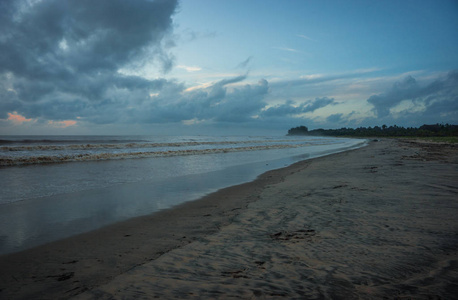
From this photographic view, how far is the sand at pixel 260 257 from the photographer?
3053mm

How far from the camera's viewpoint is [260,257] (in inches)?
153

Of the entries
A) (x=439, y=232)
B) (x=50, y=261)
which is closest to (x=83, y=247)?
(x=50, y=261)

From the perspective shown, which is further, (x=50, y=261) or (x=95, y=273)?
(x=50, y=261)

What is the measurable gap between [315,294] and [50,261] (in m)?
4.06

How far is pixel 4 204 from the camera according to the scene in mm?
7699

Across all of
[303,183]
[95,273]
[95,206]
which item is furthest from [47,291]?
[303,183]

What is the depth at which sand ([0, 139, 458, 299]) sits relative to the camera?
3.05 metres

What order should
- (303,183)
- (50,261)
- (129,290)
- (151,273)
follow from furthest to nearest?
(303,183), (50,261), (151,273), (129,290)

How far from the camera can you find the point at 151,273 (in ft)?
11.5

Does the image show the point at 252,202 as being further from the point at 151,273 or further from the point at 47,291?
the point at 47,291

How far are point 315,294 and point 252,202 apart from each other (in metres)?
4.95

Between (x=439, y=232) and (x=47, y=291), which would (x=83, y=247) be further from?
(x=439, y=232)

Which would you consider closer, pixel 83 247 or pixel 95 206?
pixel 83 247

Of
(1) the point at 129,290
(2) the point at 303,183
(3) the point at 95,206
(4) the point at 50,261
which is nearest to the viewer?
(1) the point at 129,290
